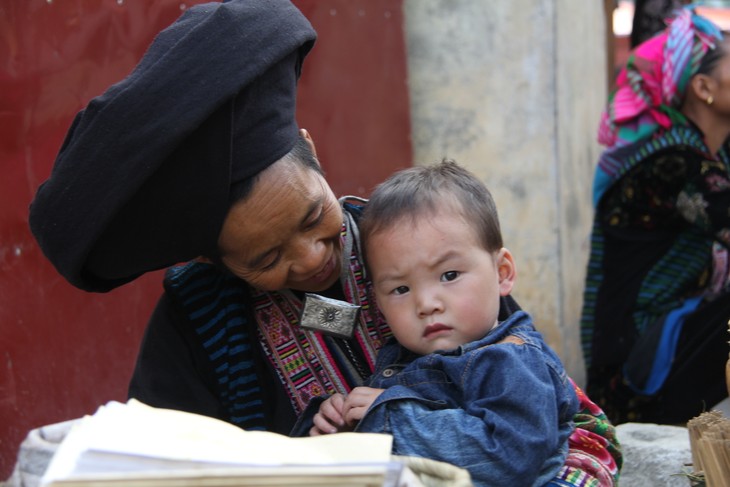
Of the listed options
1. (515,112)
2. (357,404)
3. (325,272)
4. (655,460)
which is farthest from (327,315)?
(515,112)

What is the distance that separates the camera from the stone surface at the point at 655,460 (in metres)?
3.03

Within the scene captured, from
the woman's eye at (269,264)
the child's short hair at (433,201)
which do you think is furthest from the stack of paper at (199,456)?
the child's short hair at (433,201)

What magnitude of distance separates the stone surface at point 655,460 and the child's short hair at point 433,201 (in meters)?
1.00

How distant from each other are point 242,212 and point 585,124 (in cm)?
404

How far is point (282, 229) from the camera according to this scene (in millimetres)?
2326

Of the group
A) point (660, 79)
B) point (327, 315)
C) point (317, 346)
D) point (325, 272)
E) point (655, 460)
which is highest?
point (325, 272)

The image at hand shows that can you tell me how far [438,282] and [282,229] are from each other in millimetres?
356

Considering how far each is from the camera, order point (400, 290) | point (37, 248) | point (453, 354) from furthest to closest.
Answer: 1. point (37, 248)
2. point (400, 290)
3. point (453, 354)

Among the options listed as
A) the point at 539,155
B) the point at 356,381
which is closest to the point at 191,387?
the point at 356,381

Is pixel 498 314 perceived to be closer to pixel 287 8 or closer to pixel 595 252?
pixel 287 8

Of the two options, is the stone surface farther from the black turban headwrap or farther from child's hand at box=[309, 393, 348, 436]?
the black turban headwrap

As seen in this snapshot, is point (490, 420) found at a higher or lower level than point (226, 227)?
lower

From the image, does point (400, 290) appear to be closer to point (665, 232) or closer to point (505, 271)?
point (505, 271)

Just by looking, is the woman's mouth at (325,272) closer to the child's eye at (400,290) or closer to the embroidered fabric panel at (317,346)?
the embroidered fabric panel at (317,346)
